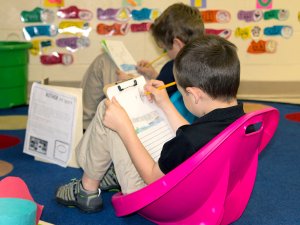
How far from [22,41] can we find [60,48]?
22cm

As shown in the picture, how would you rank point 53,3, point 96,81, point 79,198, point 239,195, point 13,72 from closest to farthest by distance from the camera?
point 239,195
point 79,198
point 96,81
point 13,72
point 53,3

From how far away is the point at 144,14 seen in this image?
8.37ft

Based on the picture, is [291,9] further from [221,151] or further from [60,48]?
[221,151]

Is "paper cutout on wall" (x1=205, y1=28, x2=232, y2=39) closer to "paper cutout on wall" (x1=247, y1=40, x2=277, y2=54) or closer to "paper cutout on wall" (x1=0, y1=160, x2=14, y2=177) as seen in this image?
"paper cutout on wall" (x1=247, y1=40, x2=277, y2=54)

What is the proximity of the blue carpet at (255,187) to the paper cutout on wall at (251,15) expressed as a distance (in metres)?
0.93

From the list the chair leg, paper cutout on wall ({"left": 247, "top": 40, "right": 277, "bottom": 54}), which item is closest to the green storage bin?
paper cutout on wall ({"left": 247, "top": 40, "right": 277, "bottom": 54})

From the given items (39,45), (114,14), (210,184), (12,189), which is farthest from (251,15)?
(12,189)

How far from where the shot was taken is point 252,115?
904 millimetres

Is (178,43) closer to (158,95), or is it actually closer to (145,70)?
(145,70)

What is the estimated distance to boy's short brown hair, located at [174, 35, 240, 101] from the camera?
97 cm

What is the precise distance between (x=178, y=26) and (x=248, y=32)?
1222 millimetres

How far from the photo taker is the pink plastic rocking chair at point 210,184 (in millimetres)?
902

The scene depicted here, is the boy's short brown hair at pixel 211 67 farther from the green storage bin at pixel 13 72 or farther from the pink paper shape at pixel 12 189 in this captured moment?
the green storage bin at pixel 13 72

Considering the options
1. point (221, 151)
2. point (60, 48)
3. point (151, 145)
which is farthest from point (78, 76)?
point (221, 151)
